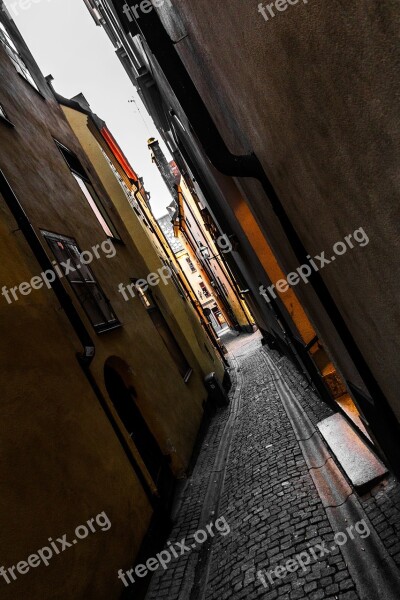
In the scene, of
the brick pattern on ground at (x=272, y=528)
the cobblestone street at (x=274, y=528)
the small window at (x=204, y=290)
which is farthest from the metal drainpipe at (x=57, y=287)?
the small window at (x=204, y=290)

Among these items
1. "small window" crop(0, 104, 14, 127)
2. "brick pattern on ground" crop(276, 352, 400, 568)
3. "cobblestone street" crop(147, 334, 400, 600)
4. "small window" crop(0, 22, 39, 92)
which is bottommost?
"cobblestone street" crop(147, 334, 400, 600)

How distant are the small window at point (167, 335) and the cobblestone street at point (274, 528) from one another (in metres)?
3.78

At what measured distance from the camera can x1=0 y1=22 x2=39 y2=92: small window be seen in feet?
29.1

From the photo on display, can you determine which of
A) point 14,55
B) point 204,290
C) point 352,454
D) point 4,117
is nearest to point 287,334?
point 352,454

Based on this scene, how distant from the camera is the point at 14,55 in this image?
30.3ft

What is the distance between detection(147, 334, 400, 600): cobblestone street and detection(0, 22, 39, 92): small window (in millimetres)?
8737

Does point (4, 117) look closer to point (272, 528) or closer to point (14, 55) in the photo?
point (14, 55)

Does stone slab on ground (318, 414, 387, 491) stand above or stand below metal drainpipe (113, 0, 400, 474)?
below

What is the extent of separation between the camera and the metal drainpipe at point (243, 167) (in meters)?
3.57

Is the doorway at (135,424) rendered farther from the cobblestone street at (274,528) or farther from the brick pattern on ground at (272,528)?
the brick pattern on ground at (272,528)

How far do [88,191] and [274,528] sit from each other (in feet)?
28.2

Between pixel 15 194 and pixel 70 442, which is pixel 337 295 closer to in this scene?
pixel 70 442

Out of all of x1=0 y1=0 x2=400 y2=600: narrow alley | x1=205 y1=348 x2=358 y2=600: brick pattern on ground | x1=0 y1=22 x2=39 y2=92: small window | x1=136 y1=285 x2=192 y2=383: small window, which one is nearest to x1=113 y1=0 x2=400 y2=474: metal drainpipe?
x1=0 y1=0 x2=400 y2=600: narrow alley

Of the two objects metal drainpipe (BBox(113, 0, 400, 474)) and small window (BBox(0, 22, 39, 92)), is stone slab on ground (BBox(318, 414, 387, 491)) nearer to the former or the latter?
metal drainpipe (BBox(113, 0, 400, 474))
